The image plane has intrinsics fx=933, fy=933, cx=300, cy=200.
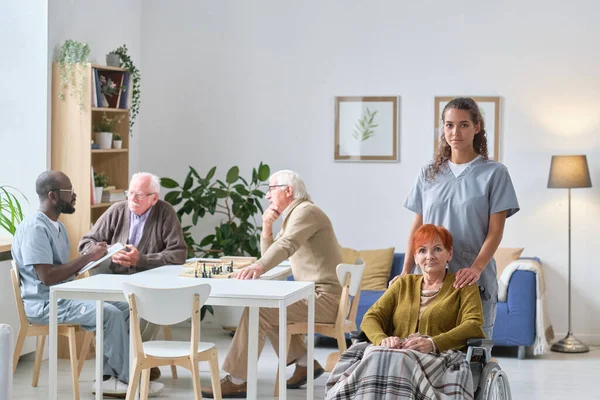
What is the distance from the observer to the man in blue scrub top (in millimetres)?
4824

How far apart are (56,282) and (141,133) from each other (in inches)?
113

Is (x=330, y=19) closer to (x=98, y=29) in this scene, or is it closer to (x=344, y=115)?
(x=344, y=115)

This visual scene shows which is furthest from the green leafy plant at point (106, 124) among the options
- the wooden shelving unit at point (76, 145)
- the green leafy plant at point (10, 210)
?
the green leafy plant at point (10, 210)

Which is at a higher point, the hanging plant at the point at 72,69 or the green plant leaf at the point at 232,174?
the hanging plant at the point at 72,69

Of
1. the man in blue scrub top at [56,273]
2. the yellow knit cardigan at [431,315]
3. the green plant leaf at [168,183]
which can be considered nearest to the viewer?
the yellow knit cardigan at [431,315]

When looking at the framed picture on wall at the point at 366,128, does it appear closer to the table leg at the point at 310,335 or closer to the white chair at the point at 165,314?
the table leg at the point at 310,335

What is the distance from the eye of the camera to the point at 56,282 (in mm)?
4832

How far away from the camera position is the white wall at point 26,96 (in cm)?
594

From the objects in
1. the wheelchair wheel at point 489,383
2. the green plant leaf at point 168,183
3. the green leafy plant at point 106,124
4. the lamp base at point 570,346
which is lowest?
the lamp base at point 570,346

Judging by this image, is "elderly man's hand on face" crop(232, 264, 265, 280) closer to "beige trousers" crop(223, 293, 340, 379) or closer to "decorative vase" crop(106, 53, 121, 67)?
"beige trousers" crop(223, 293, 340, 379)

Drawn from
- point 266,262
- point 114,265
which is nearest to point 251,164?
point 114,265

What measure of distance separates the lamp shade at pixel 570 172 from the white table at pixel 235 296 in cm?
277

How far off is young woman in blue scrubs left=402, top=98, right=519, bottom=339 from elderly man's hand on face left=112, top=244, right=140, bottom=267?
1960 mm

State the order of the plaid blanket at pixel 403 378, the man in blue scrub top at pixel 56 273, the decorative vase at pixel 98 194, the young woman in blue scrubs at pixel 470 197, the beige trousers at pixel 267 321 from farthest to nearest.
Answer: the decorative vase at pixel 98 194
the beige trousers at pixel 267 321
the man in blue scrub top at pixel 56 273
the young woman in blue scrubs at pixel 470 197
the plaid blanket at pixel 403 378
